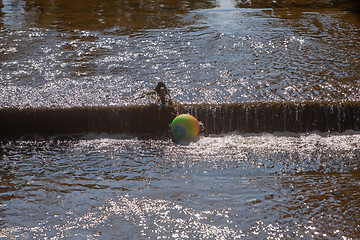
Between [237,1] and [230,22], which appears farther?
[237,1]

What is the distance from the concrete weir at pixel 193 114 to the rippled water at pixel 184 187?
0.62 feet

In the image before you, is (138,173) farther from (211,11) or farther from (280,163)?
(211,11)

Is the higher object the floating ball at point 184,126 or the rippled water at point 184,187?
the floating ball at point 184,126


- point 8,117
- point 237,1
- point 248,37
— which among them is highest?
point 237,1

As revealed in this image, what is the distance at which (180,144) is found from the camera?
236 inches

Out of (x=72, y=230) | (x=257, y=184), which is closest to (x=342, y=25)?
(x=257, y=184)

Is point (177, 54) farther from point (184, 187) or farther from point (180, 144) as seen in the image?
point (184, 187)

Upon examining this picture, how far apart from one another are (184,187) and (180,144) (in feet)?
4.29

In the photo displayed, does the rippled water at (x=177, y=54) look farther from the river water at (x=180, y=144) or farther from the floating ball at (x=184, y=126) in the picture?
the floating ball at (x=184, y=126)

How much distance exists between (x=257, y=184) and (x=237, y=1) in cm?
827

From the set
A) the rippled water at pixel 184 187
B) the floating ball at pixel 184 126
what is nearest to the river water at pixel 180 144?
the rippled water at pixel 184 187

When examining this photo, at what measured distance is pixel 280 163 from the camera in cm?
530

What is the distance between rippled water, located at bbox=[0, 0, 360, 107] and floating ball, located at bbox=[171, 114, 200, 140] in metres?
0.66

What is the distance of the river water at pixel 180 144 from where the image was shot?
412 centimetres
